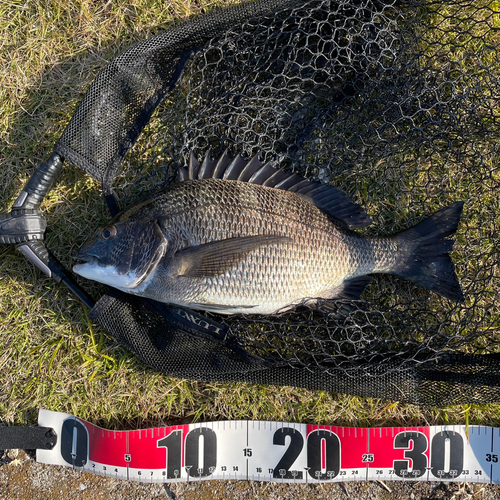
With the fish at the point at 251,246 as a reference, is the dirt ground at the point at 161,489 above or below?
below

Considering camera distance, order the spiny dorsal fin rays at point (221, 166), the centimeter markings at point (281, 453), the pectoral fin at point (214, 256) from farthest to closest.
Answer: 1. the centimeter markings at point (281, 453)
2. the spiny dorsal fin rays at point (221, 166)
3. the pectoral fin at point (214, 256)

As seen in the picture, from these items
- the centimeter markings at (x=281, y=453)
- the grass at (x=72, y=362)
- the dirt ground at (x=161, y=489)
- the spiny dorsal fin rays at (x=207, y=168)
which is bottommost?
the dirt ground at (x=161, y=489)

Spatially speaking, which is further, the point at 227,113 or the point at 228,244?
the point at 227,113

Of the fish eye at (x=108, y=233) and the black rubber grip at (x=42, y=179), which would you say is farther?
the black rubber grip at (x=42, y=179)

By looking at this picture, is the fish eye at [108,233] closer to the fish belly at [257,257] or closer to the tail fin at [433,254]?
the fish belly at [257,257]

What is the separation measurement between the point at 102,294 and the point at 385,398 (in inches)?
75.4

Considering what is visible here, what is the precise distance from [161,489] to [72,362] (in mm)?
1012

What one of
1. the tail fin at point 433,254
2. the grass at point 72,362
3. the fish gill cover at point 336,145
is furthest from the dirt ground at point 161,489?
the tail fin at point 433,254

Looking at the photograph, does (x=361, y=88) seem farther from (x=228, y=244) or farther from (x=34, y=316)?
(x=34, y=316)

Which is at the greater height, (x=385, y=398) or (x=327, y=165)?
(x=327, y=165)

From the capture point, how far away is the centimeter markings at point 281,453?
8.32 feet

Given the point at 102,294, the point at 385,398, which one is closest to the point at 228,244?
the point at 102,294

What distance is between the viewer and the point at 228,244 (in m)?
2.16

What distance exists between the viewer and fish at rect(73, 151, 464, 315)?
2.19 m
